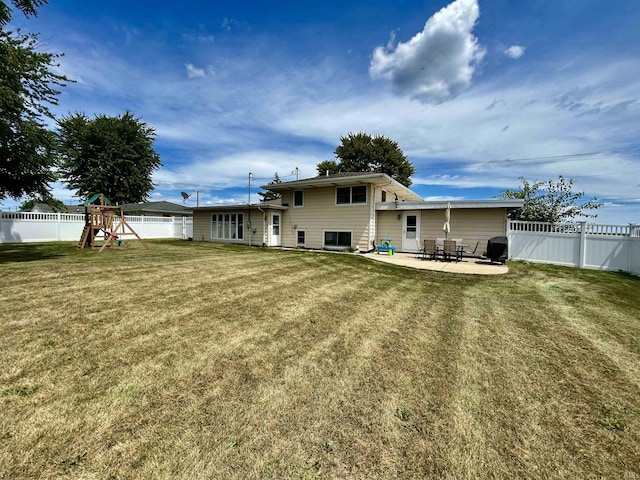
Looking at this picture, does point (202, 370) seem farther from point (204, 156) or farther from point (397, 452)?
point (204, 156)

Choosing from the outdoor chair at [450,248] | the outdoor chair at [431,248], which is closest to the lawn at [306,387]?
the outdoor chair at [450,248]

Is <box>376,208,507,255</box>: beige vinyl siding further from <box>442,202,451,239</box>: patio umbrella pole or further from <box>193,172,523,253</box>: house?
<box>442,202,451,239</box>: patio umbrella pole

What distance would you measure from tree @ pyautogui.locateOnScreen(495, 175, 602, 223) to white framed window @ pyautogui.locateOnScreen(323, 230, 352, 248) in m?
10.1

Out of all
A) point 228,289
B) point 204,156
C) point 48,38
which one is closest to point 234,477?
point 228,289

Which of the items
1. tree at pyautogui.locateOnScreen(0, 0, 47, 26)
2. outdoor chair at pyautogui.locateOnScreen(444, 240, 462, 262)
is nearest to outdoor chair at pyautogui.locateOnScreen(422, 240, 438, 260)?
outdoor chair at pyautogui.locateOnScreen(444, 240, 462, 262)

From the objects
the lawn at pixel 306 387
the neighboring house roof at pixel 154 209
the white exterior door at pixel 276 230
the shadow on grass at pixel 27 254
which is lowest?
the lawn at pixel 306 387

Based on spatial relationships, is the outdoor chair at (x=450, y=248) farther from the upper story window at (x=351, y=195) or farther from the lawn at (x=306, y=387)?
the lawn at (x=306, y=387)

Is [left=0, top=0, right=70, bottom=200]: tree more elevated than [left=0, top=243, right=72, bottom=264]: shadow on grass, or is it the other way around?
[left=0, top=0, right=70, bottom=200]: tree

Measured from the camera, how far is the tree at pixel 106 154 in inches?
1005

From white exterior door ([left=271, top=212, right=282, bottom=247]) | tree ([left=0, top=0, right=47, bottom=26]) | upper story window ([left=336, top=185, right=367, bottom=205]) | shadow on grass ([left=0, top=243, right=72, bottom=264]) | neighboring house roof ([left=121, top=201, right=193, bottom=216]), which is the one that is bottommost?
shadow on grass ([left=0, top=243, right=72, bottom=264])

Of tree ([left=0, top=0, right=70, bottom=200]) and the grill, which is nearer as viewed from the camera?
tree ([left=0, top=0, right=70, bottom=200])

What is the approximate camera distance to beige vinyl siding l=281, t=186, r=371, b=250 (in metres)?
14.3

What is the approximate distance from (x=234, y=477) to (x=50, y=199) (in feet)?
59.7

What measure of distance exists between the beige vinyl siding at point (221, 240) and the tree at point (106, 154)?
1392cm
